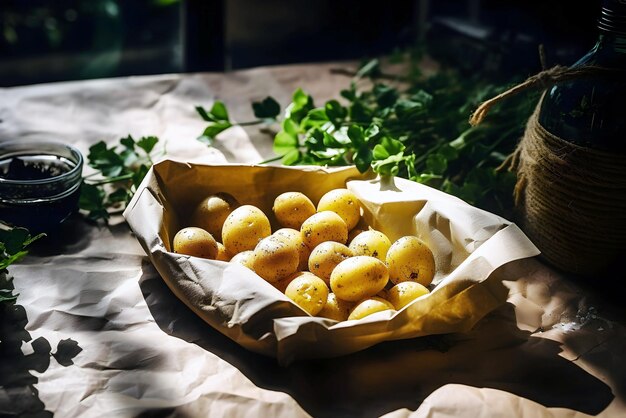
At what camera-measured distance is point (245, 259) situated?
109cm

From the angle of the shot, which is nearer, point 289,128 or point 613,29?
point 613,29

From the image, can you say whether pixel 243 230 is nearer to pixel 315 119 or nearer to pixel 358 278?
pixel 358 278

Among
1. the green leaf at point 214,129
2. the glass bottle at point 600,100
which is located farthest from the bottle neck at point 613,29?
the green leaf at point 214,129

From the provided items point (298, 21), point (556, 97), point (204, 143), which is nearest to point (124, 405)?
point (204, 143)

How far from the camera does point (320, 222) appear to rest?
3.75 ft

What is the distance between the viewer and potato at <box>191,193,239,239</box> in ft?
3.93

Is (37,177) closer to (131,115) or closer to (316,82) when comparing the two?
(131,115)

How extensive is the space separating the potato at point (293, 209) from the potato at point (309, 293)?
0.20 metres

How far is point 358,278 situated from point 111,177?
0.65 m

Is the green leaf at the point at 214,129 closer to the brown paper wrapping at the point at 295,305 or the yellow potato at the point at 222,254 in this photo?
the brown paper wrapping at the point at 295,305

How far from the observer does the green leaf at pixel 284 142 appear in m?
1.47

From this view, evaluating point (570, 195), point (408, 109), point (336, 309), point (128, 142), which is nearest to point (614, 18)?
point (570, 195)

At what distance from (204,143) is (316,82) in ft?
1.72

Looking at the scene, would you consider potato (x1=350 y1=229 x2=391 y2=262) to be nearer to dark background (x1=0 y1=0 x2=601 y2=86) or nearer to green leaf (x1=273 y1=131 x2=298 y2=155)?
green leaf (x1=273 y1=131 x2=298 y2=155)
